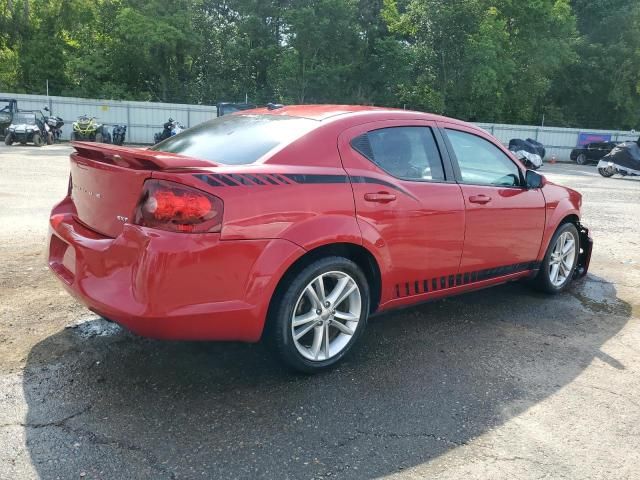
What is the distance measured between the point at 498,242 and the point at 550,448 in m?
1.94

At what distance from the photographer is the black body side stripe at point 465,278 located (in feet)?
12.9

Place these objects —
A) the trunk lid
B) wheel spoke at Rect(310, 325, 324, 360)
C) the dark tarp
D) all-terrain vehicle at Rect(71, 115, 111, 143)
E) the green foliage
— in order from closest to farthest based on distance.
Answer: the trunk lid, wheel spoke at Rect(310, 325, 324, 360), the dark tarp, all-terrain vehicle at Rect(71, 115, 111, 143), the green foliage

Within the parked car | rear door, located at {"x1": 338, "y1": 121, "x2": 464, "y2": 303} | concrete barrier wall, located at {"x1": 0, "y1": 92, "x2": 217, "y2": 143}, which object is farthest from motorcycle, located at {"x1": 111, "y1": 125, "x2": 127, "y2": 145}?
rear door, located at {"x1": 338, "y1": 121, "x2": 464, "y2": 303}

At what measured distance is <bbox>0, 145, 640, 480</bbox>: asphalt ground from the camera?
104 inches

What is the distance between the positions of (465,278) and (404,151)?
3.62 feet

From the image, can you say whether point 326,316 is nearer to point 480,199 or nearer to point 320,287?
point 320,287

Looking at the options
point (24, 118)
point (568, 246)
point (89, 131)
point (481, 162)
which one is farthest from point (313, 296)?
point (89, 131)

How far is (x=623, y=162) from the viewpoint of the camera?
69.6 feet

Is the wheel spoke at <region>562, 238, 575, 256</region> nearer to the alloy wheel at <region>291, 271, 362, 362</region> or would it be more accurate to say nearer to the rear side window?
the rear side window

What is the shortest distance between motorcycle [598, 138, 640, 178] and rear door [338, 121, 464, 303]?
20.0m

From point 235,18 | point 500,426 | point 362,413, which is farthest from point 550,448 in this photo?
point 235,18

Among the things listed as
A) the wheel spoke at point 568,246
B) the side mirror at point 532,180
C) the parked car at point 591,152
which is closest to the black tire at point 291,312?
the side mirror at point 532,180

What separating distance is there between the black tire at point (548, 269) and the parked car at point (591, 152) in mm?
27332

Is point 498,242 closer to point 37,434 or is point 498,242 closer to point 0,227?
point 37,434
